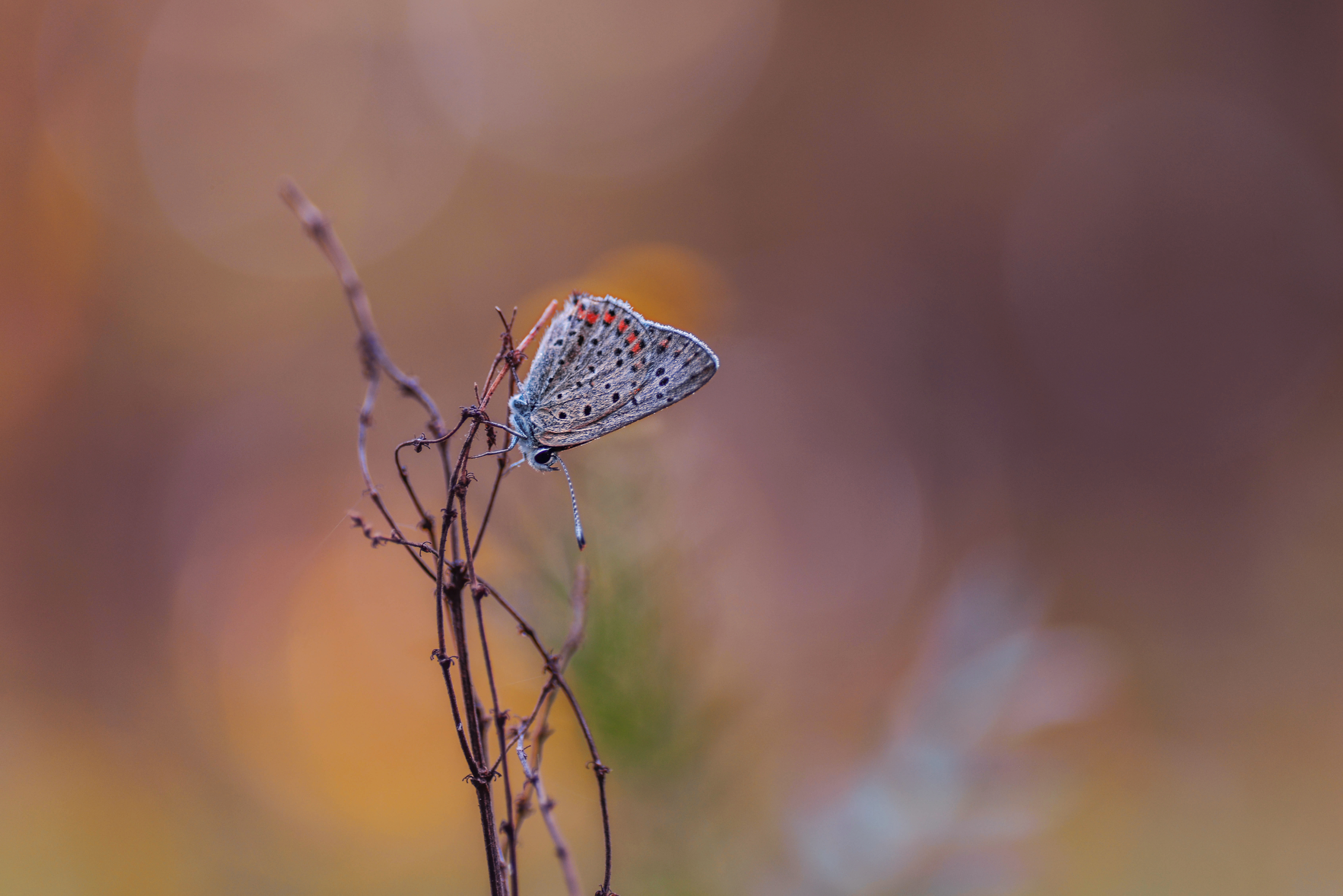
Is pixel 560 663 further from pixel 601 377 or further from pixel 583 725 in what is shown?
pixel 601 377

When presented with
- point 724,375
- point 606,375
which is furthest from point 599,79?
point 606,375

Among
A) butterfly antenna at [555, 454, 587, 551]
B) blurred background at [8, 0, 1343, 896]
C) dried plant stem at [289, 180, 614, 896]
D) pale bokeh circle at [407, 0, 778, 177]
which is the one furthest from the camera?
pale bokeh circle at [407, 0, 778, 177]

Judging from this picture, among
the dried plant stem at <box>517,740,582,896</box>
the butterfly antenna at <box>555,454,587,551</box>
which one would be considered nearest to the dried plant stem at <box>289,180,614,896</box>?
the dried plant stem at <box>517,740,582,896</box>

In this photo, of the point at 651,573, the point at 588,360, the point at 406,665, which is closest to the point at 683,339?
the point at 588,360


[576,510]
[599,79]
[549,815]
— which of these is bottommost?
[549,815]

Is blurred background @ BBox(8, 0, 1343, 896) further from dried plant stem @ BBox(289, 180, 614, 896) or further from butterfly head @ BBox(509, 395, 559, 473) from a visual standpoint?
dried plant stem @ BBox(289, 180, 614, 896)

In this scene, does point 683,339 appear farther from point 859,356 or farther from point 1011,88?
point 1011,88
